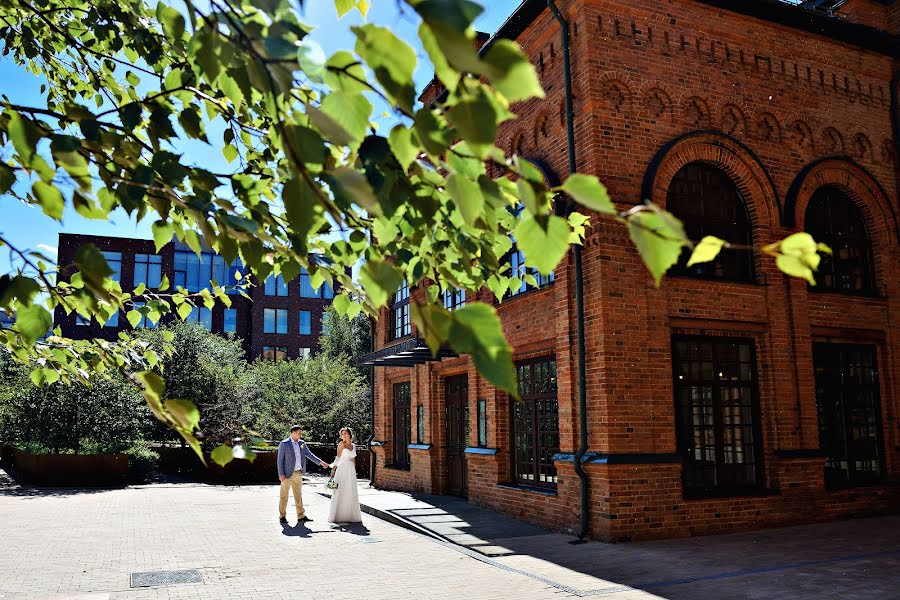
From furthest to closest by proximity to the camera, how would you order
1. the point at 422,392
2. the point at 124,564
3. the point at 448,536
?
the point at 422,392 < the point at 448,536 < the point at 124,564

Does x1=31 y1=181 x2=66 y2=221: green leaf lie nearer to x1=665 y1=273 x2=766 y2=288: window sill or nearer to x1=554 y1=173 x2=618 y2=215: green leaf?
x1=554 y1=173 x2=618 y2=215: green leaf

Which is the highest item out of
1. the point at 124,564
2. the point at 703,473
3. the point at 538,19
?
the point at 538,19

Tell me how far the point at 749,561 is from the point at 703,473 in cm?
238

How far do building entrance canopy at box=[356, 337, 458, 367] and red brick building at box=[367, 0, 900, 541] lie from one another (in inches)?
57.3

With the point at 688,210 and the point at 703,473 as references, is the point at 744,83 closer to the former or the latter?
the point at 688,210

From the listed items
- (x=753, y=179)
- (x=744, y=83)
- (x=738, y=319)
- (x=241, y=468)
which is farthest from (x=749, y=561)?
(x=241, y=468)

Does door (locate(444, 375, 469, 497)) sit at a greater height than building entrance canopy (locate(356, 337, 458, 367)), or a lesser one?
lesser

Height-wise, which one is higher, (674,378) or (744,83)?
(744,83)

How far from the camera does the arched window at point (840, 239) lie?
1270 cm

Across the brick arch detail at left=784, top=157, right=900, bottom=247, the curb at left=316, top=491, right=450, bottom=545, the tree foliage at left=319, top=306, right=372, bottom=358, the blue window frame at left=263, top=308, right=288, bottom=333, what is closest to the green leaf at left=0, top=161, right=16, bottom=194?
the curb at left=316, top=491, right=450, bottom=545

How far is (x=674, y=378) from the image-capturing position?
428 inches

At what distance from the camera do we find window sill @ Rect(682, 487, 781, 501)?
1054 centimetres

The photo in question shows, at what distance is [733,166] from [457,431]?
24.9 feet

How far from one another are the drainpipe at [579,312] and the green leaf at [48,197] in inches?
351
